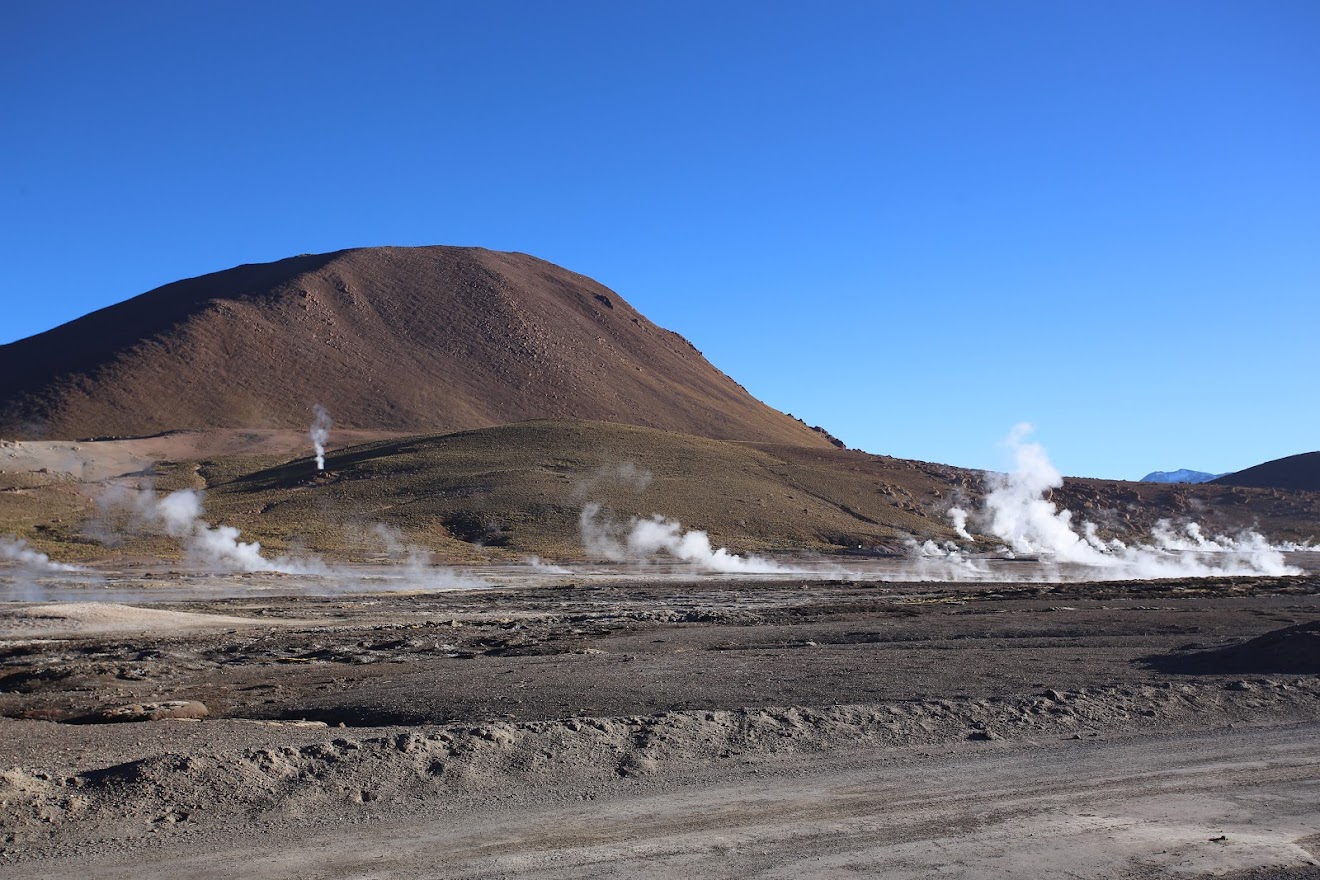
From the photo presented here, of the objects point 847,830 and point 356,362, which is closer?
point 847,830

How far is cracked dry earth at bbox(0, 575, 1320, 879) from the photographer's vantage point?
10.8 m

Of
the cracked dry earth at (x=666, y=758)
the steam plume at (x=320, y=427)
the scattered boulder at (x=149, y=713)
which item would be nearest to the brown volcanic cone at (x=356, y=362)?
the steam plume at (x=320, y=427)

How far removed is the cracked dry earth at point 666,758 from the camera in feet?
35.3

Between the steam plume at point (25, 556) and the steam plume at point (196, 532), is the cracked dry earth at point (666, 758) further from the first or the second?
the steam plume at point (196, 532)

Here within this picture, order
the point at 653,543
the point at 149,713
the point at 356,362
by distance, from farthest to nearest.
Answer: the point at 356,362
the point at 653,543
the point at 149,713

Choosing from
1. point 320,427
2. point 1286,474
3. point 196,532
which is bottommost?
point 196,532

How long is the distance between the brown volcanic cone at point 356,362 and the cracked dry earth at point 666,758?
401 feet

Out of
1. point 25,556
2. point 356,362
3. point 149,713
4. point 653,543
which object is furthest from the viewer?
point 356,362

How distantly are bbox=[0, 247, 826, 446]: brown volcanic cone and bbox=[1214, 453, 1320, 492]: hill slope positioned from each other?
223ft

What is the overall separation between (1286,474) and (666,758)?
6935 inches

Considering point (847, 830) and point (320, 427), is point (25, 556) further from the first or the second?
point (320, 427)

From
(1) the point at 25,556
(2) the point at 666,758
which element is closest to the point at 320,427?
(1) the point at 25,556

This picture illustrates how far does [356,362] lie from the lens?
160250 mm

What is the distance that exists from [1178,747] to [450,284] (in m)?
186
